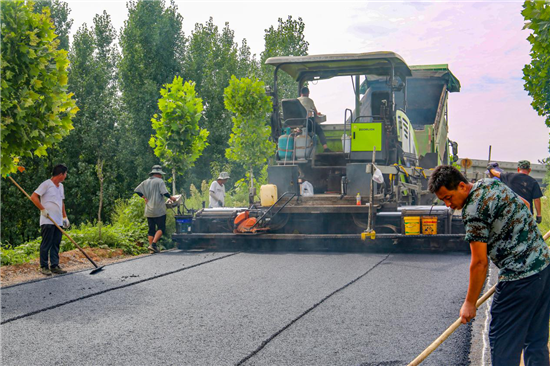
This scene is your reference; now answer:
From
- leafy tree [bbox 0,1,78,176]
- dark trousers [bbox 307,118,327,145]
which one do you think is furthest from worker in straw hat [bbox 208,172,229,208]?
leafy tree [bbox 0,1,78,176]

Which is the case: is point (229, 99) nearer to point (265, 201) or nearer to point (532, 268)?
point (265, 201)

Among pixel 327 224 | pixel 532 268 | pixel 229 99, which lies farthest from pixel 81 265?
pixel 229 99

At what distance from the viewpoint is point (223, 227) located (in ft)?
38.5

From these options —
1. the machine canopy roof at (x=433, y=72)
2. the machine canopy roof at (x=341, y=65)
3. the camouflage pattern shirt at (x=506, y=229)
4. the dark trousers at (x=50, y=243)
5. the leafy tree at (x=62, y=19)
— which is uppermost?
the leafy tree at (x=62, y=19)

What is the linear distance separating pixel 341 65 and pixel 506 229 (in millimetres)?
8645

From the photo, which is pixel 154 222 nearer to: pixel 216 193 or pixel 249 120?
pixel 216 193

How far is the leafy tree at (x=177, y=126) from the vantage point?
17734 millimetres

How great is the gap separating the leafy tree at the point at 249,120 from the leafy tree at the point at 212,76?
11.5 m

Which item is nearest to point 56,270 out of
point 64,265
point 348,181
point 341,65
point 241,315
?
point 64,265

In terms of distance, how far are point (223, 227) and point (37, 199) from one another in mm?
3807

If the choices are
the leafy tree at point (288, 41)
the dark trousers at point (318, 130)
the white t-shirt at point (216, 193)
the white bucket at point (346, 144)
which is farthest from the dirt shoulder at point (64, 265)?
the leafy tree at point (288, 41)

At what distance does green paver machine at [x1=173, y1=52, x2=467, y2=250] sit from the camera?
10359mm

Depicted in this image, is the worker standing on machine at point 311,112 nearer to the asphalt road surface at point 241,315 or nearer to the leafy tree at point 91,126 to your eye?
the asphalt road surface at point 241,315

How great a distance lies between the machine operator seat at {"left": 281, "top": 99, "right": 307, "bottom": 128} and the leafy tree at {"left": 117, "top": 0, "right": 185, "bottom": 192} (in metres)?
20.8
